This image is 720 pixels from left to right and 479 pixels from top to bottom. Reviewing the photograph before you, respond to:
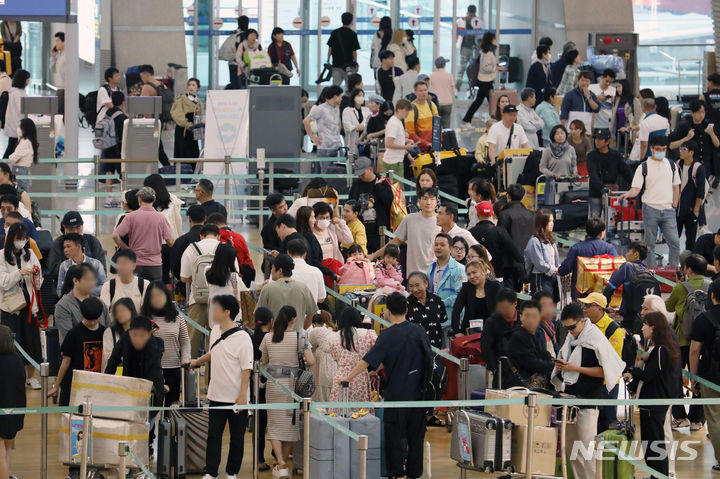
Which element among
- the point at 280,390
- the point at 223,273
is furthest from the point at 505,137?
the point at 280,390

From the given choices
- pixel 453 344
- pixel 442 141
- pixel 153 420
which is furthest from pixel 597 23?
pixel 153 420

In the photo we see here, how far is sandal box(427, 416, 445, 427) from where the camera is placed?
34.9ft

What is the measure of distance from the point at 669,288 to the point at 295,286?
5.79m

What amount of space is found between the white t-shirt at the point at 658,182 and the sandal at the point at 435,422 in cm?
518

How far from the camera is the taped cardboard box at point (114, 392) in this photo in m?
8.42

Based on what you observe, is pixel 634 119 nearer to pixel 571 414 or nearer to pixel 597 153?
pixel 597 153

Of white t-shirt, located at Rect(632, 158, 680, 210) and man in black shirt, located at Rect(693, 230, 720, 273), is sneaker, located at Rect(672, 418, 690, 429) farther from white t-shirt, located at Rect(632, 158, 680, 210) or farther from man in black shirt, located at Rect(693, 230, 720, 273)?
white t-shirt, located at Rect(632, 158, 680, 210)

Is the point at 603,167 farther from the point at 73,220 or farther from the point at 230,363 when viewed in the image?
the point at 230,363

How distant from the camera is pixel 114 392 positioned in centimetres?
843

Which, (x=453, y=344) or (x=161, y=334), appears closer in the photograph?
(x=161, y=334)

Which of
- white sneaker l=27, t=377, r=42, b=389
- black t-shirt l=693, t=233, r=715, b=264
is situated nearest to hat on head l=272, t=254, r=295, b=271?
white sneaker l=27, t=377, r=42, b=389

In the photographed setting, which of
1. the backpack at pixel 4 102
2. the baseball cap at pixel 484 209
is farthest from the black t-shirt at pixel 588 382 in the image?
the backpack at pixel 4 102

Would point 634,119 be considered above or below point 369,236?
above

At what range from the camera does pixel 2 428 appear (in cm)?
847
